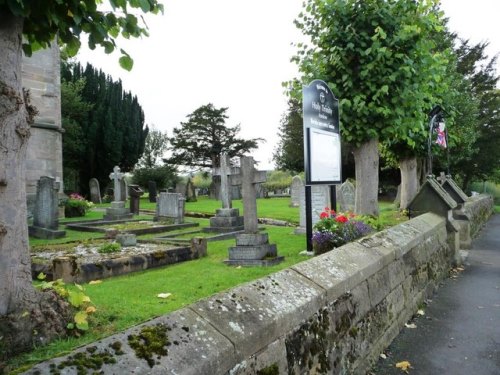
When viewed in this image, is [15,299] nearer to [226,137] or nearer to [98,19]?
[98,19]

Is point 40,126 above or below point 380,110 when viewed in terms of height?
above

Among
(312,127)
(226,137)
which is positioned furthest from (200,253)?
(226,137)

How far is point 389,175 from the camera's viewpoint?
117 ft

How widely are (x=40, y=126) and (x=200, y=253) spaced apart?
46.2 ft

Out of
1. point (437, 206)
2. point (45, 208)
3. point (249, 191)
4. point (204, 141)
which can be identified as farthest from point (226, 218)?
point (204, 141)

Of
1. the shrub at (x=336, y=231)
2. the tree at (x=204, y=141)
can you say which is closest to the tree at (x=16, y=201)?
the shrub at (x=336, y=231)

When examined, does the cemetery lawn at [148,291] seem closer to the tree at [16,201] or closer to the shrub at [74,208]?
the tree at [16,201]

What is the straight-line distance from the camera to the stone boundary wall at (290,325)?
1.80 m

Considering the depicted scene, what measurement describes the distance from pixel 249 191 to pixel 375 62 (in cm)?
357

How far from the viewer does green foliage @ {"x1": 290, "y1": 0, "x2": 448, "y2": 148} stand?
27.6ft

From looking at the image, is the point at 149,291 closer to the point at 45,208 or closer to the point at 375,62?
the point at 375,62

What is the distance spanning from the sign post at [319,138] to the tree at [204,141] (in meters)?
50.2

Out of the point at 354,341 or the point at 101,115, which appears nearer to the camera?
the point at 354,341

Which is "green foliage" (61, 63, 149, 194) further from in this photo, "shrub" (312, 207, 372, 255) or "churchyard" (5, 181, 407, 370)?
"shrub" (312, 207, 372, 255)
